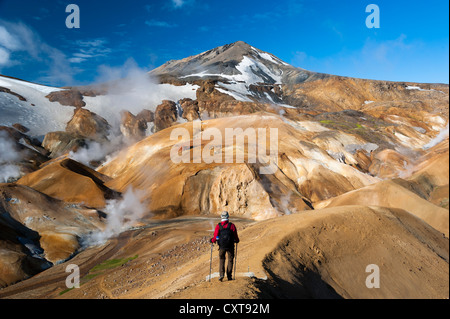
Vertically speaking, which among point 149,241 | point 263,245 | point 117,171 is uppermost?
point 117,171

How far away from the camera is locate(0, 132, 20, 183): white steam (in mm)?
46906

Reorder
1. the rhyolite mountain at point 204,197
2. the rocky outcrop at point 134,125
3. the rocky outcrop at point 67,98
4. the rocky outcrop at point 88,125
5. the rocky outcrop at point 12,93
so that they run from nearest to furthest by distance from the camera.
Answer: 1. the rhyolite mountain at point 204,197
2. the rocky outcrop at point 88,125
3. the rocky outcrop at point 12,93
4. the rocky outcrop at point 134,125
5. the rocky outcrop at point 67,98

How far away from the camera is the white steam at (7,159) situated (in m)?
46.9

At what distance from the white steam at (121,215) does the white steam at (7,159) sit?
22531 millimetres

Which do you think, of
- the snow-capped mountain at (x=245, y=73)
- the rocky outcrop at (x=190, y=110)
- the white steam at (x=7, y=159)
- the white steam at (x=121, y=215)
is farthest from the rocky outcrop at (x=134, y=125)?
the white steam at (x=121, y=215)

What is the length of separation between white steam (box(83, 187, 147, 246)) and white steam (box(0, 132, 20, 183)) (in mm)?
22531

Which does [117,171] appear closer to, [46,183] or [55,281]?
[46,183]

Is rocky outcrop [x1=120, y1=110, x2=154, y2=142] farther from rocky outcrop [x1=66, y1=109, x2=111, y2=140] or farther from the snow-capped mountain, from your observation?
the snow-capped mountain

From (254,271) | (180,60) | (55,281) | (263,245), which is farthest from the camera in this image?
(180,60)

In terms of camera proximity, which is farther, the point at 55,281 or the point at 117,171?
the point at 117,171

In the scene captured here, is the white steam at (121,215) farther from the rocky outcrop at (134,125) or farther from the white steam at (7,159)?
the rocky outcrop at (134,125)
